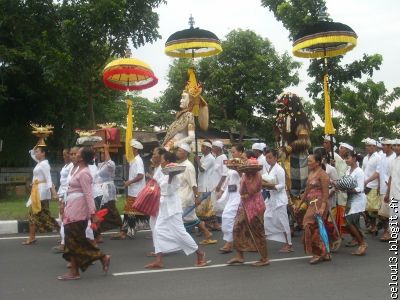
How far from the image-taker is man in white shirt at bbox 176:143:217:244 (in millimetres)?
8391

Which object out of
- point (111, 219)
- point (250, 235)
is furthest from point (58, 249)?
point (250, 235)

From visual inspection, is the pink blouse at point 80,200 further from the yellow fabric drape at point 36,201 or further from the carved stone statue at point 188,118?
the carved stone statue at point 188,118

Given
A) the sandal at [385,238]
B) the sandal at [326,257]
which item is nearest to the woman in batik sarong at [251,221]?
the sandal at [326,257]

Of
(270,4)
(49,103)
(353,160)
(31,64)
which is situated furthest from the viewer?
(49,103)

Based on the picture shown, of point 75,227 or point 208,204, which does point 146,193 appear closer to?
point 75,227

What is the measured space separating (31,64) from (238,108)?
1204cm

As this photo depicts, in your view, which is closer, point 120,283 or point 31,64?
point 120,283

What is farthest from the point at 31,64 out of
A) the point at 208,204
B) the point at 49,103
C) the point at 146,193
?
the point at 146,193

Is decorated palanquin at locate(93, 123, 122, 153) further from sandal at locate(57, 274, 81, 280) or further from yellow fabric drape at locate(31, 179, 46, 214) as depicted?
sandal at locate(57, 274, 81, 280)

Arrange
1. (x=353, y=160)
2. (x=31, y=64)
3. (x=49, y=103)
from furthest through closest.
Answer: (x=49, y=103) < (x=31, y=64) < (x=353, y=160)

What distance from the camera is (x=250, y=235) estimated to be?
6.93 meters

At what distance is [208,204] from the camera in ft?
33.3

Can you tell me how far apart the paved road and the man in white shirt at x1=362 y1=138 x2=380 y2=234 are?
182 cm

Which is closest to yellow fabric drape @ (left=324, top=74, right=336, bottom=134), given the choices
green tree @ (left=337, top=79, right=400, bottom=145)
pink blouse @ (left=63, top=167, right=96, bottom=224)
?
pink blouse @ (left=63, top=167, right=96, bottom=224)
